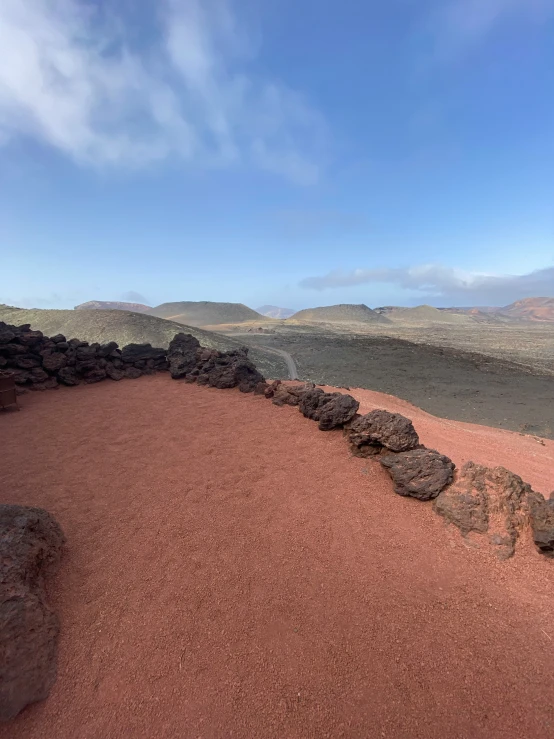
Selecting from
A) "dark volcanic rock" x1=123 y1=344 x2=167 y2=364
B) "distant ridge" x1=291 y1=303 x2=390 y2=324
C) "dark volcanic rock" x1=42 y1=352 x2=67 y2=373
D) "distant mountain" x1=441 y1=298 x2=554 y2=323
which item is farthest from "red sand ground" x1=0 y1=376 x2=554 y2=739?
"distant mountain" x1=441 y1=298 x2=554 y2=323

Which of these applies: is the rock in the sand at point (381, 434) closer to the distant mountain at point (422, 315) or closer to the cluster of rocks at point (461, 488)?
the cluster of rocks at point (461, 488)

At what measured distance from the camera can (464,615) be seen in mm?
3545

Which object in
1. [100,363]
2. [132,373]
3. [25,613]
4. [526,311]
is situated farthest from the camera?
[526,311]

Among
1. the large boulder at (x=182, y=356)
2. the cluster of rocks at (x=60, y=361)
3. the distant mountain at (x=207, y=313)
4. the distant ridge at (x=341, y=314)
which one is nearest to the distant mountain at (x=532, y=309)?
the distant ridge at (x=341, y=314)

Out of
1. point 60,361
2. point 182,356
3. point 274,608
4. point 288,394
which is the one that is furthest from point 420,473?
point 60,361

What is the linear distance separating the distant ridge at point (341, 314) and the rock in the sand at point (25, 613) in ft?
281

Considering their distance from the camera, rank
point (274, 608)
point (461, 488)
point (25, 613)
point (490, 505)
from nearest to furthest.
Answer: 1. point (25, 613)
2. point (274, 608)
3. point (490, 505)
4. point (461, 488)

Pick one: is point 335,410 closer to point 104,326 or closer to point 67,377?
point 67,377

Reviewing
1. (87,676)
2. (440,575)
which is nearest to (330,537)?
(440,575)

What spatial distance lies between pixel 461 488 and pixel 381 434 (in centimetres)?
150

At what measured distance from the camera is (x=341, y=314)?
93.9 m

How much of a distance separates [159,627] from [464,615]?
296 centimetres

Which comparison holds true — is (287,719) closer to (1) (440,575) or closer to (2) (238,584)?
(2) (238,584)

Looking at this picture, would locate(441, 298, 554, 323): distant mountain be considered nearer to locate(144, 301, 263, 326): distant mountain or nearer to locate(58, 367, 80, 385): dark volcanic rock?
locate(144, 301, 263, 326): distant mountain
